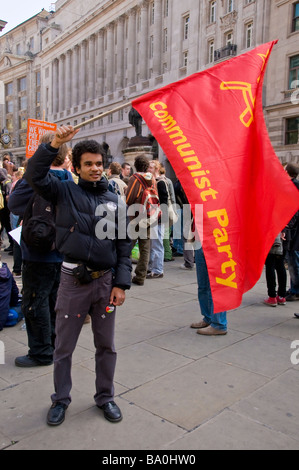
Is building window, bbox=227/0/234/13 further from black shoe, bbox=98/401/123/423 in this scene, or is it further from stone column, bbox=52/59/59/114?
stone column, bbox=52/59/59/114

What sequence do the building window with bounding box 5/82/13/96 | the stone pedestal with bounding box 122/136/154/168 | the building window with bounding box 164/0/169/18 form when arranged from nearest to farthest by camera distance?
1. the stone pedestal with bounding box 122/136/154/168
2. the building window with bounding box 164/0/169/18
3. the building window with bounding box 5/82/13/96

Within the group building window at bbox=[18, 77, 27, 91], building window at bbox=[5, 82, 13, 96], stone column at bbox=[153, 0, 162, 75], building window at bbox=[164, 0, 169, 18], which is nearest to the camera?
building window at bbox=[164, 0, 169, 18]

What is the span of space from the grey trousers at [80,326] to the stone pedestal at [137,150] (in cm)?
1289

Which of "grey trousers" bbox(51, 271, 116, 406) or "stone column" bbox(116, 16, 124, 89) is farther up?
"stone column" bbox(116, 16, 124, 89)

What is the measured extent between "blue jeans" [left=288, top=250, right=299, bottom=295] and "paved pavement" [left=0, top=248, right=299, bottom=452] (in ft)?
3.34

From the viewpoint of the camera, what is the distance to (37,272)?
3834 millimetres

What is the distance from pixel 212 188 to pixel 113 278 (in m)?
1.06

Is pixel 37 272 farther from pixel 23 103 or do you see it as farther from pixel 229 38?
pixel 23 103

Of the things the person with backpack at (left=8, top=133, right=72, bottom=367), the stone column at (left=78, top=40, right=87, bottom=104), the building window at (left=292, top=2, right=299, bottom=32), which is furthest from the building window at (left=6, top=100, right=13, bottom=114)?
the person with backpack at (left=8, top=133, right=72, bottom=367)

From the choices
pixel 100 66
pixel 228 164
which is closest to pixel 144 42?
A: pixel 100 66

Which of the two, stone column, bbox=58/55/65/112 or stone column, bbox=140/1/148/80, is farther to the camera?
A: stone column, bbox=58/55/65/112

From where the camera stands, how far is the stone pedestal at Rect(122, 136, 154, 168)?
1599 cm
